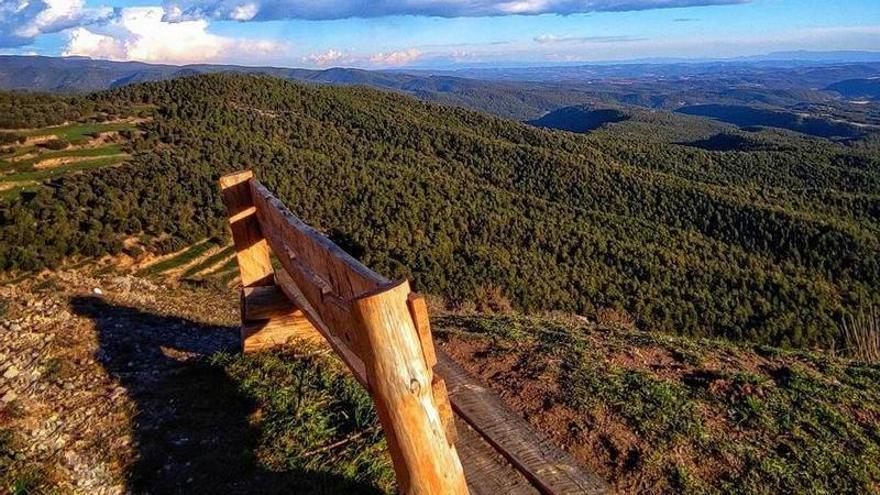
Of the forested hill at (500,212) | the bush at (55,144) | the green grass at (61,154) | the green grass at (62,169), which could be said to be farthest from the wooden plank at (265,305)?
the bush at (55,144)

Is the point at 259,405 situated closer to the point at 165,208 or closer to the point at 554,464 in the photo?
the point at 554,464

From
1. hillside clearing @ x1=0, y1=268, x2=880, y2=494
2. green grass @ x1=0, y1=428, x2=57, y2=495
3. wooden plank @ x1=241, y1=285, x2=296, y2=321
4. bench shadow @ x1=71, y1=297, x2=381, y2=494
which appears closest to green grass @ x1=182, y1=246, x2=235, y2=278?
bench shadow @ x1=71, y1=297, x2=381, y2=494

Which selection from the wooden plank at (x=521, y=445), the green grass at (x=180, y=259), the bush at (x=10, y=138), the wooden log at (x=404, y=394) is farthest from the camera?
the bush at (x=10, y=138)

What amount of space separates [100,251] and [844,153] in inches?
3655

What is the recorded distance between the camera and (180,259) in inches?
1383

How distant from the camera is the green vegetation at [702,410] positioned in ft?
12.0

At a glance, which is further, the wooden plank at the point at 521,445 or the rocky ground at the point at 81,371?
the rocky ground at the point at 81,371

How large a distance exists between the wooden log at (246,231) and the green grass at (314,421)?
0.76 m

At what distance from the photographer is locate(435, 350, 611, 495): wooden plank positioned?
267 centimetres

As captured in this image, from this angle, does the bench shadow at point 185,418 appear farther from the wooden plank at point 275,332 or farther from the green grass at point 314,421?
the wooden plank at point 275,332

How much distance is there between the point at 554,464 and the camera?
2766 millimetres

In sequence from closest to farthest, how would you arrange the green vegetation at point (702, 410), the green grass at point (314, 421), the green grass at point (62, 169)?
the green grass at point (314, 421)
the green vegetation at point (702, 410)
the green grass at point (62, 169)

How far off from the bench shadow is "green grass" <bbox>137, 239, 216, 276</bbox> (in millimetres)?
29557

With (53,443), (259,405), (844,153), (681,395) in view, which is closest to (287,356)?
(259,405)
